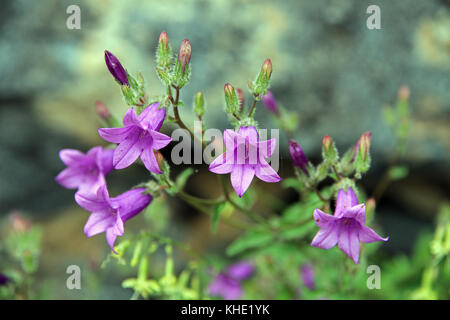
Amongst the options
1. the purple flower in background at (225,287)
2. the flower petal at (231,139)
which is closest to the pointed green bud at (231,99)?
the flower petal at (231,139)

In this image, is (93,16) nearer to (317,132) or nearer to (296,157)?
(317,132)

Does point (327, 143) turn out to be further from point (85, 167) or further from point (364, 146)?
point (85, 167)

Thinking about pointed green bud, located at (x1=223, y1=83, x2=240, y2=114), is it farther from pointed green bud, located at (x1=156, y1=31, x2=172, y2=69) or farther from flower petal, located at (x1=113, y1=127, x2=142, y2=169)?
flower petal, located at (x1=113, y1=127, x2=142, y2=169)

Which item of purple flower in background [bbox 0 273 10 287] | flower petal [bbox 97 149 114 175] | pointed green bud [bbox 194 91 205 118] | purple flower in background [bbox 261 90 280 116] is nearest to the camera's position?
pointed green bud [bbox 194 91 205 118]

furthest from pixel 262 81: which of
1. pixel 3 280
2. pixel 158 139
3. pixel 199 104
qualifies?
pixel 3 280

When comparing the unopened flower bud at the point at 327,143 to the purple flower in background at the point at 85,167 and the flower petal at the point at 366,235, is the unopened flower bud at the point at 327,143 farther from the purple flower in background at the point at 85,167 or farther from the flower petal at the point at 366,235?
the purple flower in background at the point at 85,167

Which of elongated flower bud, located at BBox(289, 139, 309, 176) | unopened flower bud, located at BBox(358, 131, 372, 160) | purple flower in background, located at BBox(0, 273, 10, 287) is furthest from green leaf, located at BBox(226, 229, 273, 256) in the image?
purple flower in background, located at BBox(0, 273, 10, 287)
